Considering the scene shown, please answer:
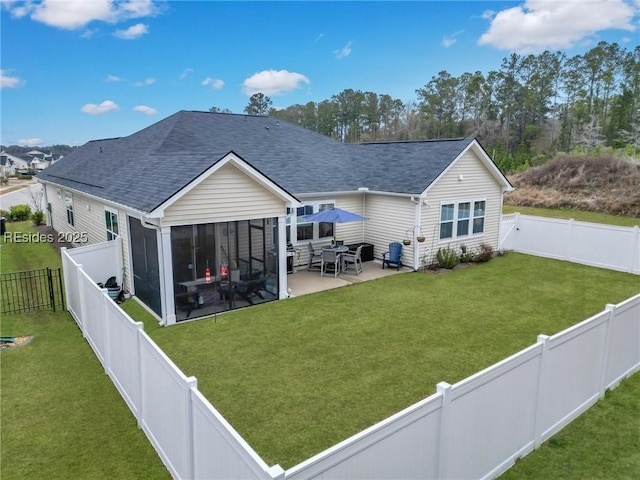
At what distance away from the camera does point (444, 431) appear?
3.94 m

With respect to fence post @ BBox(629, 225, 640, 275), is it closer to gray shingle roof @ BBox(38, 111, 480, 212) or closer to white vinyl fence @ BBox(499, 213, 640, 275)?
white vinyl fence @ BBox(499, 213, 640, 275)

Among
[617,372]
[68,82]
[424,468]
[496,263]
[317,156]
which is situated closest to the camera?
[424,468]

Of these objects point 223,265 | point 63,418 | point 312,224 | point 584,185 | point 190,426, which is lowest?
point 63,418

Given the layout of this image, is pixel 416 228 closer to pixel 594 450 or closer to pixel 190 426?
pixel 594 450

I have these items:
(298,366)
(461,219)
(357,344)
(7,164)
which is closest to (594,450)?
(357,344)

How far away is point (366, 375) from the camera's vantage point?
7.38 metres

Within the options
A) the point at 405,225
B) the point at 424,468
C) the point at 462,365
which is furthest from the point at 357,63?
the point at 424,468

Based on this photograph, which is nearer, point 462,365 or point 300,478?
point 300,478

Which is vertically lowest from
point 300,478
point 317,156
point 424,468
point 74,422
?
point 74,422

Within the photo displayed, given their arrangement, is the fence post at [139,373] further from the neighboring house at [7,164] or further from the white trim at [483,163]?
the neighboring house at [7,164]

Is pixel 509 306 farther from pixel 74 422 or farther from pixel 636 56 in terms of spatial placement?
pixel 636 56

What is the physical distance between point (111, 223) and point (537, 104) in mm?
58276

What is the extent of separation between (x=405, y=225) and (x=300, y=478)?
41.7 feet

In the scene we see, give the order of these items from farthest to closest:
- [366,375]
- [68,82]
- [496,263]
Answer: [68,82] < [496,263] < [366,375]
